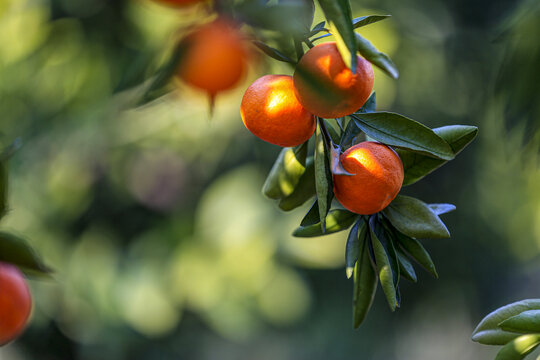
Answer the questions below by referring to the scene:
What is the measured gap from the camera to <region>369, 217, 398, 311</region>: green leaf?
374 millimetres

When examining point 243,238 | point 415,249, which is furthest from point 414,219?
point 243,238

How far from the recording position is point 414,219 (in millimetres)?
424

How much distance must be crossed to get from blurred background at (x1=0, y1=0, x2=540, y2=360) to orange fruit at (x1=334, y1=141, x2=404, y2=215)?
193 centimetres

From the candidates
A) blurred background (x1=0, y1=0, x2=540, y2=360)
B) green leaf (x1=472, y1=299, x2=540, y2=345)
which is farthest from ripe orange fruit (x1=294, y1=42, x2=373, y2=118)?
blurred background (x1=0, y1=0, x2=540, y2=360)

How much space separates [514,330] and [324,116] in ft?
0.67

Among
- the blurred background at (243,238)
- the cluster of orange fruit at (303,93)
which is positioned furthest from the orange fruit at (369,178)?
the blurred background at (243,238)

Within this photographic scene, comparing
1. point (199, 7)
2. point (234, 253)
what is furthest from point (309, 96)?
point (234, 253)

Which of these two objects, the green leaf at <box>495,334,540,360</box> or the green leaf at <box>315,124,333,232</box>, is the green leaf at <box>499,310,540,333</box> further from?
the green leaf at <box>315,124,333,232</box>

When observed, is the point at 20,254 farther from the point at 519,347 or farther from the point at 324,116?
the point at 519,347

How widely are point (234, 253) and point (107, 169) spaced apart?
814 mm

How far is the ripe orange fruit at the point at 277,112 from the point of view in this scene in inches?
14.9

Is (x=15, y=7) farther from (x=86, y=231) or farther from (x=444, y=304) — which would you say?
(x=444, y=304)

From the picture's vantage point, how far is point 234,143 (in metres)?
2.85

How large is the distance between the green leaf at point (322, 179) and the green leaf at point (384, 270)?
0.06 meters
